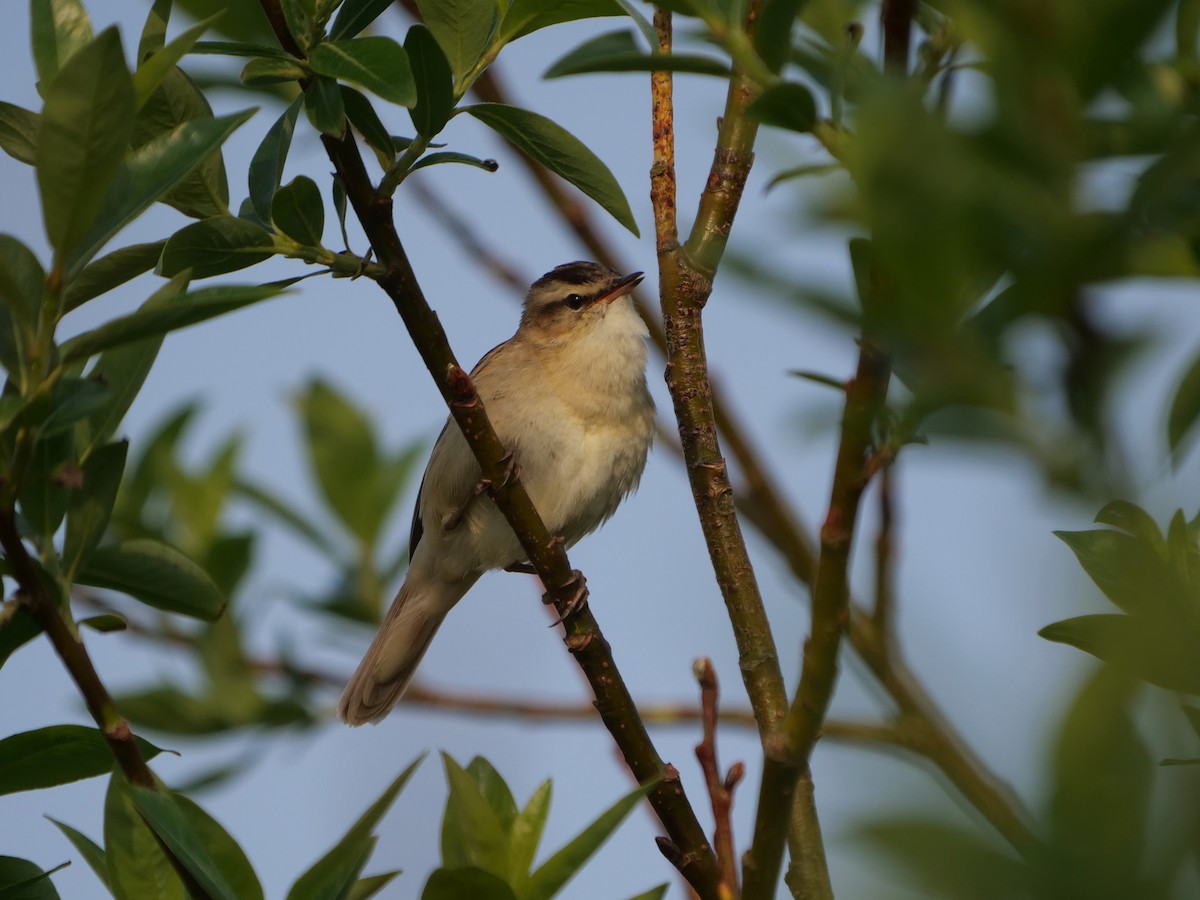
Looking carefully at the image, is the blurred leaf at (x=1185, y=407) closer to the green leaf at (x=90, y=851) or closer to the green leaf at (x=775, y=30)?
the green leaf at (x=775, y=30)

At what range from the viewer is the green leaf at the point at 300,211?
2.11 metres

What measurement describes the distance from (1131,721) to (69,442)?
162 centimetres

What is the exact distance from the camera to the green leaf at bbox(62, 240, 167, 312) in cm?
208

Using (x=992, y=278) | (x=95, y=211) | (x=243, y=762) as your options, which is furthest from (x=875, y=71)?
(x=243, y=762)

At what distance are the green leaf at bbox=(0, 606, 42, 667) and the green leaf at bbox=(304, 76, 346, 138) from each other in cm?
83

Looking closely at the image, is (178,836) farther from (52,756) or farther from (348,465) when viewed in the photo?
(348,465)

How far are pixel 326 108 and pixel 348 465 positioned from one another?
8.09ft

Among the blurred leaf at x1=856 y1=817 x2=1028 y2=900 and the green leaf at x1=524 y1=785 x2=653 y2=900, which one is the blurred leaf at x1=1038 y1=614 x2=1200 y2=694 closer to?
the blurred leaf at x1=856 y1=817 x2=1028 y2=900

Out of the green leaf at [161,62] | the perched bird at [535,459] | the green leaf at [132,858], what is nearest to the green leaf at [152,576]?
the green leaf at [132,858]

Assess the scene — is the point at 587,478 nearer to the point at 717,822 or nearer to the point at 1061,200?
the point at 717,822

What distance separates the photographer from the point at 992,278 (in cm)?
89

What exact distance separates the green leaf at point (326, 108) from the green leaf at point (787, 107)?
2.76ft

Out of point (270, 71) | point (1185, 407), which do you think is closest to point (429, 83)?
point (270, 71)

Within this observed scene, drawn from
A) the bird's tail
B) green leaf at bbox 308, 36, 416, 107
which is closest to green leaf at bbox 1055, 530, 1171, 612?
green leaf at bbox 308, 36, 416, 107
